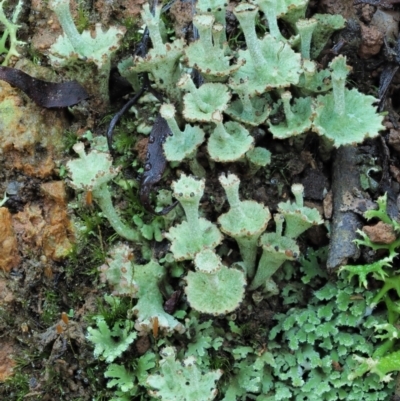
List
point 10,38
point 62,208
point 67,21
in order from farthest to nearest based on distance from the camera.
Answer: point 10,38
point 62,208
point 67,21

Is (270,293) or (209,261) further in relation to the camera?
(270,293)

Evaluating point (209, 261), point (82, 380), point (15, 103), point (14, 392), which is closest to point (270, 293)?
point (209, 261)

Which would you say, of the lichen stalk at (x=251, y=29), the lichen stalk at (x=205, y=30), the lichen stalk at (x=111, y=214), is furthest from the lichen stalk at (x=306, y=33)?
Result: the lichen stalk at (x=111, y=214)

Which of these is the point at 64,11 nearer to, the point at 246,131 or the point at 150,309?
the point at 246,131

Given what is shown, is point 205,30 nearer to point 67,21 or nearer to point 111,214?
point 67,21

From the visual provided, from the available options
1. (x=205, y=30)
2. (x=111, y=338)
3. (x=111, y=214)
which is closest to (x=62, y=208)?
(x=111, y=214)

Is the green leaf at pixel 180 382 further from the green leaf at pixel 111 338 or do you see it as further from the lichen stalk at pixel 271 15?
the lichen stalk at pixel 271 15

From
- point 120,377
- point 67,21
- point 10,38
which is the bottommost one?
point 120,377

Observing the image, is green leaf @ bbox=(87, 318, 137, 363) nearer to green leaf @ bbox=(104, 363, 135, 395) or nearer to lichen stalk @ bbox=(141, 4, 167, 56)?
green leaf @ bbox=(104, 363, 135, 395)
